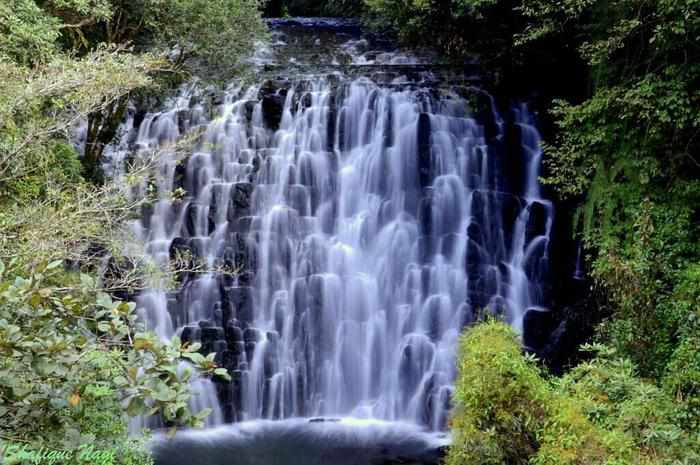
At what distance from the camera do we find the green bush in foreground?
16.6 feet

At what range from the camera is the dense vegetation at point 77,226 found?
3609 mm

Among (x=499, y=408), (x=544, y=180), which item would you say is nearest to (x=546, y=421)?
(x=499, y=408)

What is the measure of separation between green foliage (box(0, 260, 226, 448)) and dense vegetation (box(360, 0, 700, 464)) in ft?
9.88

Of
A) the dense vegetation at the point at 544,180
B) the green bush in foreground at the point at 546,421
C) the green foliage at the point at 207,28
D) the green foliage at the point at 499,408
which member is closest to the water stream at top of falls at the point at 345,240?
the green foliage at the point at 207,28

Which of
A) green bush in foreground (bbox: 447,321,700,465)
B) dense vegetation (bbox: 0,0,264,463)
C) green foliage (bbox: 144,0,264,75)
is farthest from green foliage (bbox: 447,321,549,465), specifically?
green foliage (bbox: 144,0,264,75)

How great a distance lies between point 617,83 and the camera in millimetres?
9906

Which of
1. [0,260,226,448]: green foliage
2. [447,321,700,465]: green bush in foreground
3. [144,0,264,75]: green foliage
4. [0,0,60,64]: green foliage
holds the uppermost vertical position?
[144,0,264,75]: green foliage

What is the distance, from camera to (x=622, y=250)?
9133 millimetres

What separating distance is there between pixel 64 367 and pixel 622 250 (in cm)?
811

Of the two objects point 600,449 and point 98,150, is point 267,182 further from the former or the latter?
point 600,449

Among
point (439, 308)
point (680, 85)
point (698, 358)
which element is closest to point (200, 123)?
point (439, 308)

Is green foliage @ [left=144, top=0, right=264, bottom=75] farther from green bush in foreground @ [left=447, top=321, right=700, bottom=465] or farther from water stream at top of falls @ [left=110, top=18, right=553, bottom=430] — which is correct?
green bush in foreground @ [left=447, top=321, right=700, bottom=465]

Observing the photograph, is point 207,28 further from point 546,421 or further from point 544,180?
point 546,421

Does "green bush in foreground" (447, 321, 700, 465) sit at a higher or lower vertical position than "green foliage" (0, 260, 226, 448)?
lower
